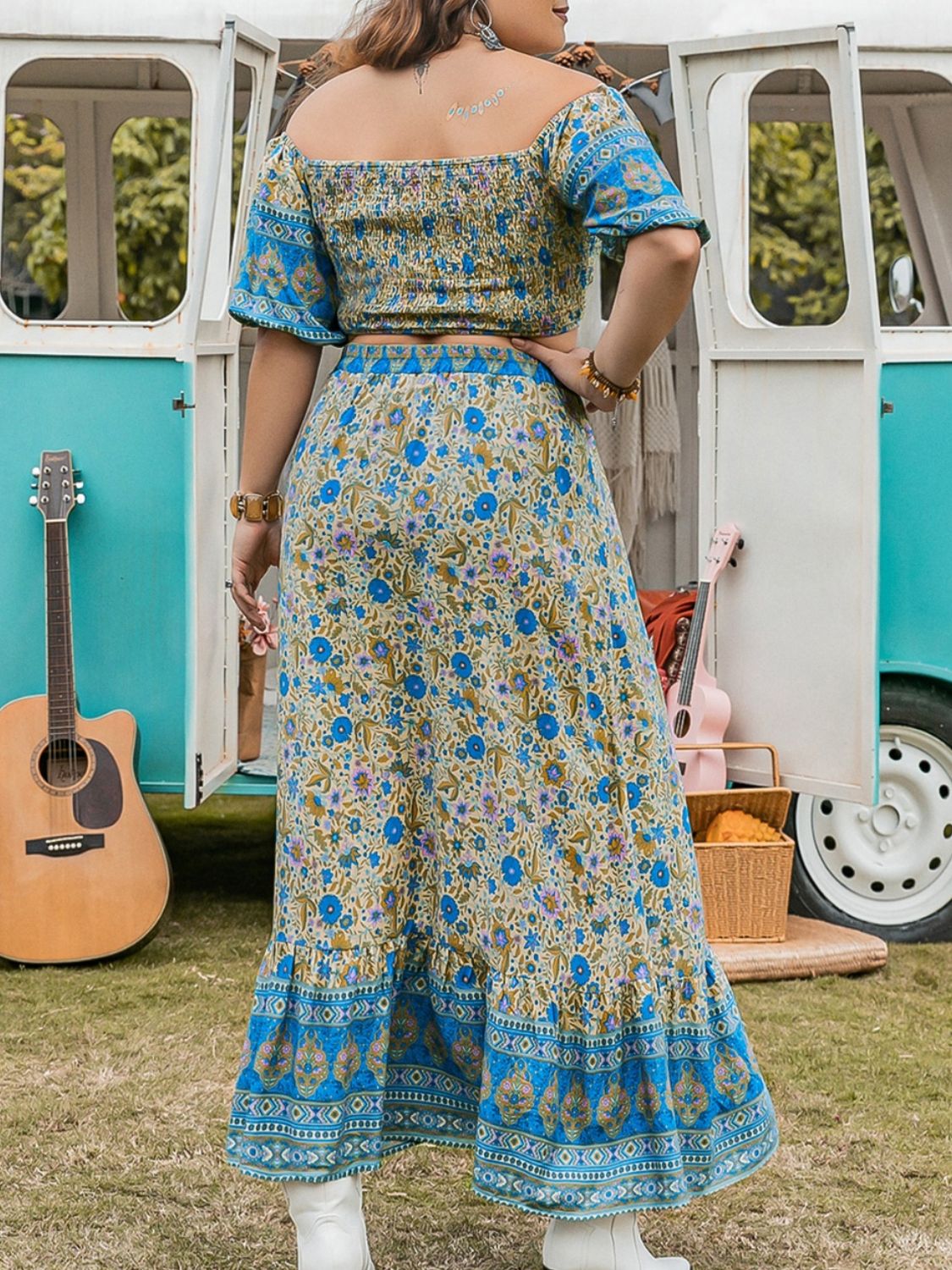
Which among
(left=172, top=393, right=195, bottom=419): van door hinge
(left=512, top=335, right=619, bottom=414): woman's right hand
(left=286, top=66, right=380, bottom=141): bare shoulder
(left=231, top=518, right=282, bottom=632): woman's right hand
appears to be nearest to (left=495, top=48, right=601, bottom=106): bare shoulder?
(left=286, top=66, right=380, bottom=141): bare shoulder

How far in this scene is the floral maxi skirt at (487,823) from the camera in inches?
99.2

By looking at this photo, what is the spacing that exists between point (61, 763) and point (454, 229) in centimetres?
275

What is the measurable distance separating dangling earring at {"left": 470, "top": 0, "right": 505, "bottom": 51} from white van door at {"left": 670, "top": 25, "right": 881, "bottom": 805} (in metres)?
2.21

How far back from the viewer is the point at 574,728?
2.54 m

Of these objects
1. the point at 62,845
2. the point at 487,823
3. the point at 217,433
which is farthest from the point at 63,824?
the point at 487,823

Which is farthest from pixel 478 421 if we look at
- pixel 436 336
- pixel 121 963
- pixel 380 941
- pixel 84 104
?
pixel 84 104

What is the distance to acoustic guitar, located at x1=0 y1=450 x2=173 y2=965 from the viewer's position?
Answer: 475 cm

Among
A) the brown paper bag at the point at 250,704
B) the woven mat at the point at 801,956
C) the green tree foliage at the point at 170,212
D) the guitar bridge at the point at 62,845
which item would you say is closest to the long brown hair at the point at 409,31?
the woven mat at the point at 801,956

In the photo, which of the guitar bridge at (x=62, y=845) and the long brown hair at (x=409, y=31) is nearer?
the long brown hair at (x=409, y=31)

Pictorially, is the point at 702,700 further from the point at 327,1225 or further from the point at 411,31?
the point at 411,31

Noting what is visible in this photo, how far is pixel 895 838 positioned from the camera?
5.05 meters

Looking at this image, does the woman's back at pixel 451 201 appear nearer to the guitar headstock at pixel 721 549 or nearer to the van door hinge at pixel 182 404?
the van door hinge at pixel 182 404

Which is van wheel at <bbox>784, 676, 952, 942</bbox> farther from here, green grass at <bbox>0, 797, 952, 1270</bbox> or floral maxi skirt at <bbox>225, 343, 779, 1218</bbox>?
floral maxi skirt at <bbox>225, 343, 779, 1218</bbox>

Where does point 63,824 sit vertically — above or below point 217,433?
below
